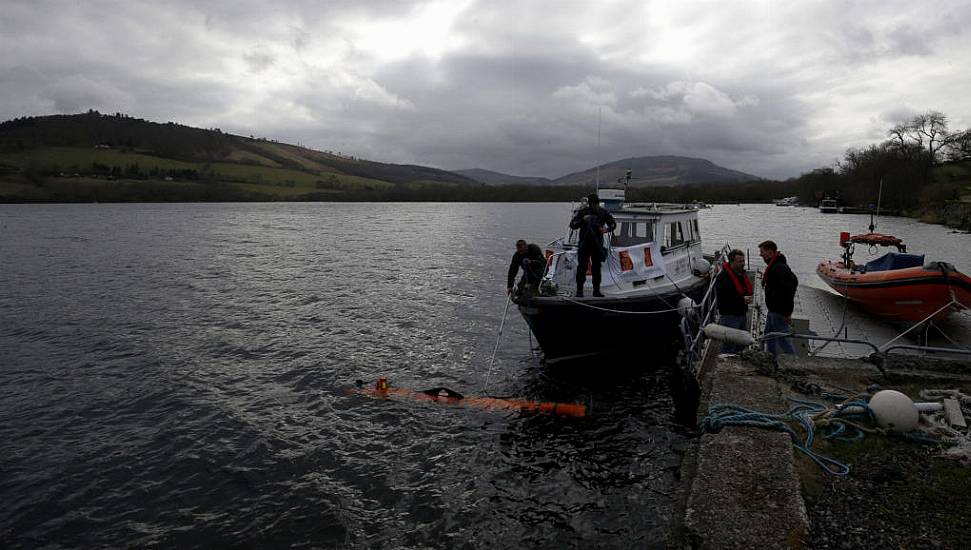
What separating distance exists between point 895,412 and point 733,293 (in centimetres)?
425

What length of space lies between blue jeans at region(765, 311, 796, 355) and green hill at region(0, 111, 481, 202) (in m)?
129

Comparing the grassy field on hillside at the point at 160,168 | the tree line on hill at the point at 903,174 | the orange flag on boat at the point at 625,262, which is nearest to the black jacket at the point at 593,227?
the orange flag on boat at the point at 625,262

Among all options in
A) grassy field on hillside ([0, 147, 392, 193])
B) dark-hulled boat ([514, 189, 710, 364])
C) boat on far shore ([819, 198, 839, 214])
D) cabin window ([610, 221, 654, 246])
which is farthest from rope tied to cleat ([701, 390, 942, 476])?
grassy field on hillside ([0, 147, 392, 193])

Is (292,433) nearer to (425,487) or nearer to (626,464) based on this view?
(425,487)

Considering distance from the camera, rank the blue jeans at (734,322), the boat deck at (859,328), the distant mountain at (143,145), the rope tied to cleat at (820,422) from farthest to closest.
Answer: the distant mountain at (143,145)
the boat deck at (859,328)
the blue jeans at (734,322)
the rope tied to cleat at (820,422)

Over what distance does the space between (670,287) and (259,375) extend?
10489mm

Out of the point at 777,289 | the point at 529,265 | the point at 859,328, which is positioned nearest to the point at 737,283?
the point at 777,289

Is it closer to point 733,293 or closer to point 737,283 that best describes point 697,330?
point 733,293

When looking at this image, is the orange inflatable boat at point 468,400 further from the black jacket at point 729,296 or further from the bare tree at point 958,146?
the bare tree at point 958,146

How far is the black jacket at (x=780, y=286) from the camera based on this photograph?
1005cm

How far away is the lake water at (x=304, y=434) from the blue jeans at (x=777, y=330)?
227 cm

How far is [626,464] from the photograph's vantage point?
902 cm

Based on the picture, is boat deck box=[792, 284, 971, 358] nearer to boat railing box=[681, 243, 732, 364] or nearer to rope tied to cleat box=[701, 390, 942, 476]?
boat railing box=[681, 243, 732, 364]

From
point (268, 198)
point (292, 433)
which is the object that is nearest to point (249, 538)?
point (292, 433)
